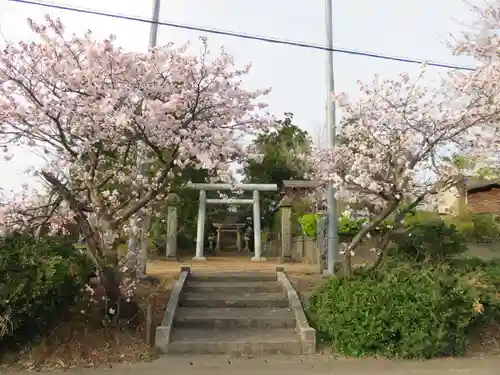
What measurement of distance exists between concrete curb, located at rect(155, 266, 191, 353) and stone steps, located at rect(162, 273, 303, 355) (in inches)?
3.8

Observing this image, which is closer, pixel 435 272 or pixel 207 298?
pixel 435 272

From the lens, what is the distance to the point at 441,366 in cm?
671

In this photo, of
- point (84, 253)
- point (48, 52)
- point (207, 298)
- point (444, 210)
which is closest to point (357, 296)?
point (207, 298)

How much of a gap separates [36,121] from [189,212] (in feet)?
43.3

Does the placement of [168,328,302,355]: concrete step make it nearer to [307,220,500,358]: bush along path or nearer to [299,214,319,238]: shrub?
[307,220,500,358]: bush along path

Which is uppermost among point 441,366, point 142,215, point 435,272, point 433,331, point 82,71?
point 82,71

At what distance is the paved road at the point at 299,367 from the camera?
6434mm

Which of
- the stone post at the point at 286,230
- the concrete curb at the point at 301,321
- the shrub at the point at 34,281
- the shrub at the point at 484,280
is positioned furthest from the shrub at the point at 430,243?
the stone post at the point at 286,230

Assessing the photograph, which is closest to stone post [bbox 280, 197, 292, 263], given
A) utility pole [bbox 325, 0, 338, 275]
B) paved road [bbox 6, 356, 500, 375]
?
utility pole [bbox 325, 0, 338, 275]

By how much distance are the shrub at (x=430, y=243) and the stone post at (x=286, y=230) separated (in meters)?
7.33

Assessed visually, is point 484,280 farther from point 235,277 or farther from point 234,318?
point 235,277

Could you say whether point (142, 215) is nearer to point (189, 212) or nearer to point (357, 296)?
point (357, 296)

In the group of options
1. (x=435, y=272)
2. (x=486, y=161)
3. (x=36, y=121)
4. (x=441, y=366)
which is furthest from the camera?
(x=486, y=161)

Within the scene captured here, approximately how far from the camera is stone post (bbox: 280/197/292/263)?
16.7m
